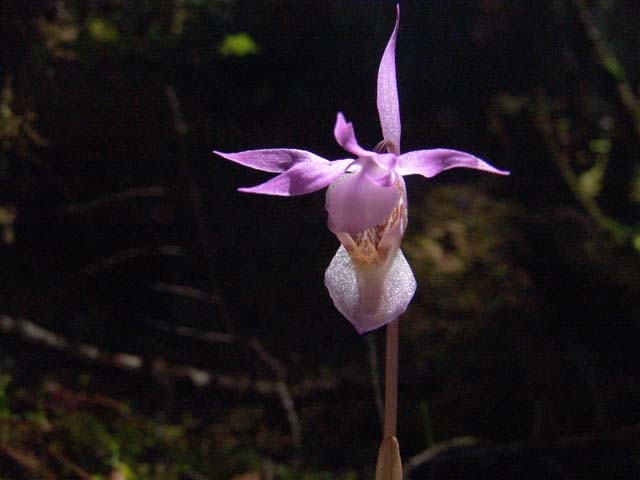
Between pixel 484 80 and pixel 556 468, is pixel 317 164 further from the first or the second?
pixel 484 80

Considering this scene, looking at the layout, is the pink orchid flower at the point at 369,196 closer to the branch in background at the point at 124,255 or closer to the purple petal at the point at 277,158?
the purple petal at the point at 277,158

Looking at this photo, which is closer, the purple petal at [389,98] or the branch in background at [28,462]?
the purple petal at [389,98]

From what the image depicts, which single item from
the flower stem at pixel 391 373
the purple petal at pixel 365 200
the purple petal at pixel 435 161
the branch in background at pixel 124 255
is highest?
the purple petal at pixel 435 161

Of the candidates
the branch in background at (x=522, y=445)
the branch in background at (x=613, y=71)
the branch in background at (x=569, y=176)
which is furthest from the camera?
the branch in background at (x=613, y=71)

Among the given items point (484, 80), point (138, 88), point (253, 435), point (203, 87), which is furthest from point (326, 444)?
point (484, 80)

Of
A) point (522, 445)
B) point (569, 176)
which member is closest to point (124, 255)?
point (522, 445)

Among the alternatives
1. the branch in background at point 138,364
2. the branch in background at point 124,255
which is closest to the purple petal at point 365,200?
the branch in background at point 138,364
